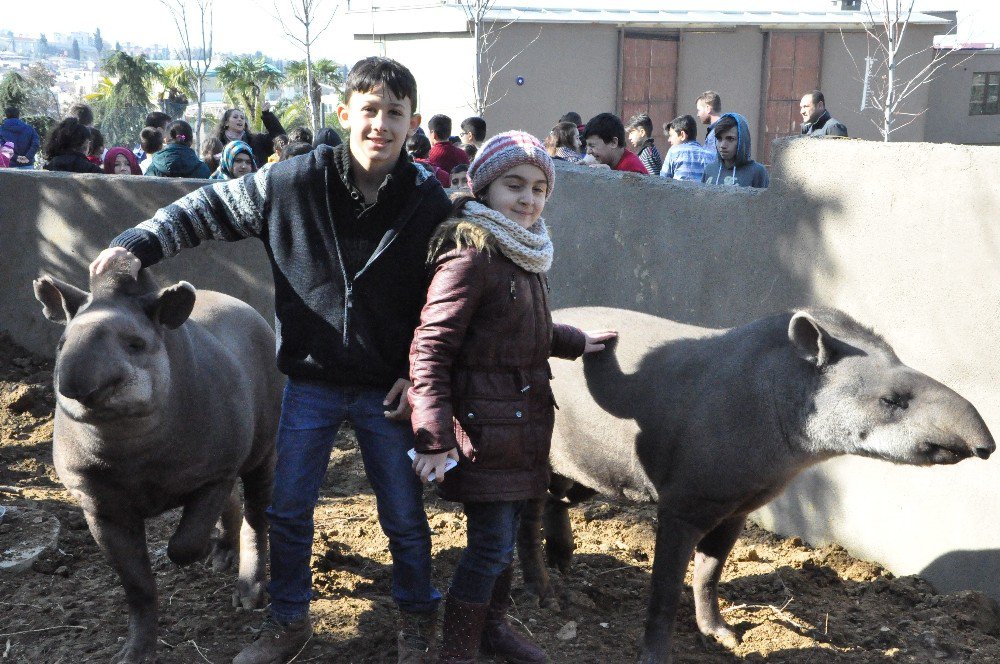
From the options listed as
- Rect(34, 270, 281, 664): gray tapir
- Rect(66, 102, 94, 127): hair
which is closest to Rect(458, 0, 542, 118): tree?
Rect(66, 102, 94, 127): hair

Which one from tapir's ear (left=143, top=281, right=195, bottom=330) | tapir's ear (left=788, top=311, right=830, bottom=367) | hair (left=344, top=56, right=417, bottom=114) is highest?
hair (left=344, top=56, right=417, bottom=114)

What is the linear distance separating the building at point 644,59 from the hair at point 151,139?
1039 cm

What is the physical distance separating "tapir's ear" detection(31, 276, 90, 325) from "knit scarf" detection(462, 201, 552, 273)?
57.7 inches

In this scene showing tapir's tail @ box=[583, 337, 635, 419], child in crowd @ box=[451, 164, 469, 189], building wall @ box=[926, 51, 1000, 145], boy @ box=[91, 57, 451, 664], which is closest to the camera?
boy @ box=[91, 57, 451, 664]

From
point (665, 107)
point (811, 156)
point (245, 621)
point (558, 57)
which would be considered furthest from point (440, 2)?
point (245, 621)

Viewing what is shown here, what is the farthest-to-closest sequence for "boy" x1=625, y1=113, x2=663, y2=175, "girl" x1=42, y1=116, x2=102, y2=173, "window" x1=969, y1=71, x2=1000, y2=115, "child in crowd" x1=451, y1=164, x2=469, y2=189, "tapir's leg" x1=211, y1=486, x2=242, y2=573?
"window" x1=969, y1=71, x2=1000, y2=115
"boy" x1=625, y1=113, x2=663, y2=175
"girl" x1=42, y1=116, x2=102, y2=173
"child in crowd" x1=451, y1=164, x2=469, y2=189
"tapir's leg" x1=211, y1=486, x2=242, y2=573

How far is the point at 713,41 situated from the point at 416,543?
20.0 metres

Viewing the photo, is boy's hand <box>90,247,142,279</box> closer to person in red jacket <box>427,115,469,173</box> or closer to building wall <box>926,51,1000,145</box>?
person in red jacket <box>427,115,469,173</box>

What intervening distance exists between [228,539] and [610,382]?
203 cm

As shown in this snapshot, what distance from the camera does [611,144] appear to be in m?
7.40

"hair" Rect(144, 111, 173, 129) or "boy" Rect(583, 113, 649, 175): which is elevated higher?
"hair" Rect(144, 111, 173, 129)

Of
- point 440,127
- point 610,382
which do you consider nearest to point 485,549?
point 610,382

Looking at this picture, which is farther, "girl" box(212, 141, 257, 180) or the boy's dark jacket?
"girl" box(212, 141, 257, 180)

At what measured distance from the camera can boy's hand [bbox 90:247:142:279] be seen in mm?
3193
